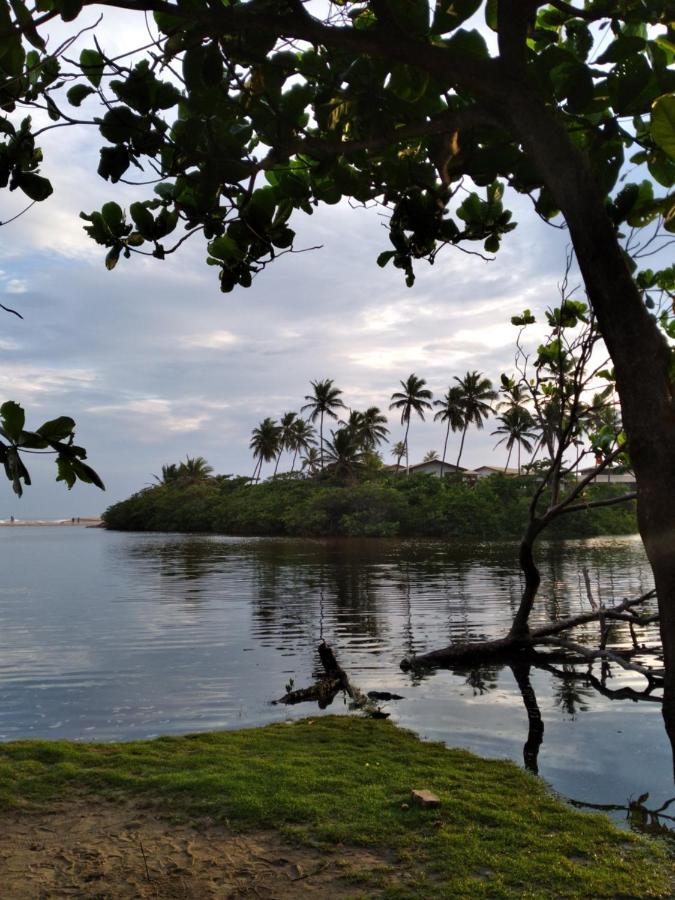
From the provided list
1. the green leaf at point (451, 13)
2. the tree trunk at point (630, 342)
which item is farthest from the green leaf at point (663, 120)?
the green leaf at point (451, 13)

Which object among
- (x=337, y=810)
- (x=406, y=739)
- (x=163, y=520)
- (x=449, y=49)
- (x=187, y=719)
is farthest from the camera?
(x=163, y=520)

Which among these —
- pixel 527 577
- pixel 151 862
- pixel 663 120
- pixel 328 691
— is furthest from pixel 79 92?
pixel 527 577

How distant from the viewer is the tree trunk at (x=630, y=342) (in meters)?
2.44

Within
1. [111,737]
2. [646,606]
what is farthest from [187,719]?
[646,606]

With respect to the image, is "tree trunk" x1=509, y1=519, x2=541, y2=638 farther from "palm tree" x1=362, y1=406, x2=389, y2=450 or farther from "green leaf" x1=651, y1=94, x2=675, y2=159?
"palm tree" x1=362, y1=406, x2=389, y2=450

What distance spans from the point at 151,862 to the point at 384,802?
6.78ft

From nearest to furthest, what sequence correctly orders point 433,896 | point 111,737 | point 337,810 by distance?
point 433,896
point 337,810
point 111,737

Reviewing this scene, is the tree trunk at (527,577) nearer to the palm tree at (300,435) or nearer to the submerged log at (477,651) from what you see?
the submerged log at (477,651)

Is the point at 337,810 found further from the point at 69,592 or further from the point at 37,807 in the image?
the point at 69,592

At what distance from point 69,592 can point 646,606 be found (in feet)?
77.0

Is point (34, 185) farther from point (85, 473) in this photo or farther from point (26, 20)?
point (85, 473)

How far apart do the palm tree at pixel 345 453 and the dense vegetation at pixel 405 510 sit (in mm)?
1342

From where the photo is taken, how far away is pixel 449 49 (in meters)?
2.81

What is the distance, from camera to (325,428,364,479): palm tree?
77.9 meters
